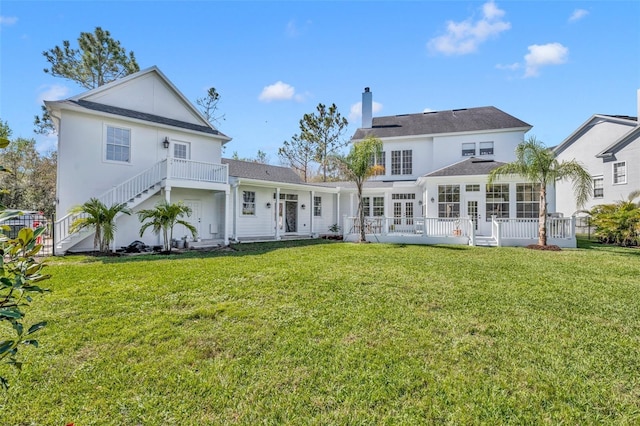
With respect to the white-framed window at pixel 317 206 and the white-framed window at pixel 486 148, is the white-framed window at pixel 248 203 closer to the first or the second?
the white-framed window at pixel 317 206

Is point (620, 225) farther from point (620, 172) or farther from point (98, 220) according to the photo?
point (98, 220)

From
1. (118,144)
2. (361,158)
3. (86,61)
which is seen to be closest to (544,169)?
(361,158)

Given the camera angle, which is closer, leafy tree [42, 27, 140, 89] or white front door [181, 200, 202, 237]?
white front door [181, 200, 202, 237]

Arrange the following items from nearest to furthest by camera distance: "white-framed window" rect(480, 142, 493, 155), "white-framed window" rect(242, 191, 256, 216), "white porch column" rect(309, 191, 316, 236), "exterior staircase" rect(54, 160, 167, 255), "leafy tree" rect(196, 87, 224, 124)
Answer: "exterior staircase" rect(54, 160, 167, 255) → "white-framed window" rect(242, 191, 256, 216) → "white porch column" rect(309, 191, 316, 236) → "white-framed window" rect(480, 142, 493, 155) → "leafy tree" rect(196, 87, 224, 124)

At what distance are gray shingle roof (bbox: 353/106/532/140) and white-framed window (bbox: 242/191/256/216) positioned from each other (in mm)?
9973

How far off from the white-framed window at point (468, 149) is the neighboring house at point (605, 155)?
7.76 meters

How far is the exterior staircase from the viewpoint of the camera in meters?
10.6

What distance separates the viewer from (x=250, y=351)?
3.62m

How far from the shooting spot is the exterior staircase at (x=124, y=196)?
10609mm

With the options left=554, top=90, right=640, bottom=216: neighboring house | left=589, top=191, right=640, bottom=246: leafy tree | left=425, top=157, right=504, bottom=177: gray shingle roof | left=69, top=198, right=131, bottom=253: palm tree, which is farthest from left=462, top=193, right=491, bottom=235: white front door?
left=69, top=198, right=131, bottom=253: palm tree

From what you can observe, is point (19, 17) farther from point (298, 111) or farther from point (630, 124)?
point (630, 124)

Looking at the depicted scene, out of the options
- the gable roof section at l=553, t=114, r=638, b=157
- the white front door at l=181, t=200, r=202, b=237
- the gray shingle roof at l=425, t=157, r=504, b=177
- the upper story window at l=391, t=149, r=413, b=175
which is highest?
the gable roof section at l=553, t=114, r=638, b=157

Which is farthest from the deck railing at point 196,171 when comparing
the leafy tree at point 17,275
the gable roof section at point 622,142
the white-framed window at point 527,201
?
the gable roof section at point 622,142

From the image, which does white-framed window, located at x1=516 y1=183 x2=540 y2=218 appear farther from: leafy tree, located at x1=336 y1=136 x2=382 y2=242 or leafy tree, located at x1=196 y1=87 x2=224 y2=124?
leafy tree, located at x1=196 y1=87 x2=224 y2=124
